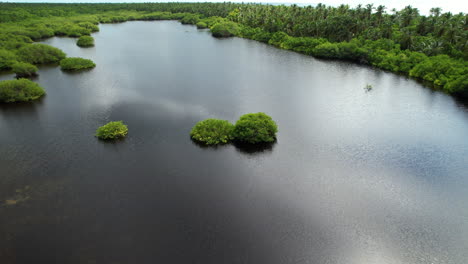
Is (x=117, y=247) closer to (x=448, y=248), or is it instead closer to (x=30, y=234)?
(x=30, y=234)

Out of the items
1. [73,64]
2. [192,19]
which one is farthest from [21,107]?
[192,19]

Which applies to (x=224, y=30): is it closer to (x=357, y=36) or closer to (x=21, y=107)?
(x=357, y=36)

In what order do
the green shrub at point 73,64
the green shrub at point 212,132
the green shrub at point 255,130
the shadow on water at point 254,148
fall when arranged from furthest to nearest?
the green shrub at point 73,64 < the green shrub at point 212,132 < the green shrub at point 255,130 < the shadow on water at point 254,148

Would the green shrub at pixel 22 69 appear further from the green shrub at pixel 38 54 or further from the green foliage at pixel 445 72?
the green foliage at pixel 445 72

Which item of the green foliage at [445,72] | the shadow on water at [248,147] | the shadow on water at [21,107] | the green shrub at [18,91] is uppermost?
the green foliage at [445,72]

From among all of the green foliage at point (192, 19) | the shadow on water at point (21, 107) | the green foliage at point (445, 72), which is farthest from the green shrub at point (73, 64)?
the green foliage at point (192, 19)

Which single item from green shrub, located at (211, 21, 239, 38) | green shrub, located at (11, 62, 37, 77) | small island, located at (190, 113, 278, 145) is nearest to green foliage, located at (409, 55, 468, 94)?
small island, located at (190, 113, 278, 145)

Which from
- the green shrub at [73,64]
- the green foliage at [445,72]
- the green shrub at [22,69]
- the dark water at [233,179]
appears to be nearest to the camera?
the dark water at [233,179]

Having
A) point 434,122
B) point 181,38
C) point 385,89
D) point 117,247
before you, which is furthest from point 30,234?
point 181,38
